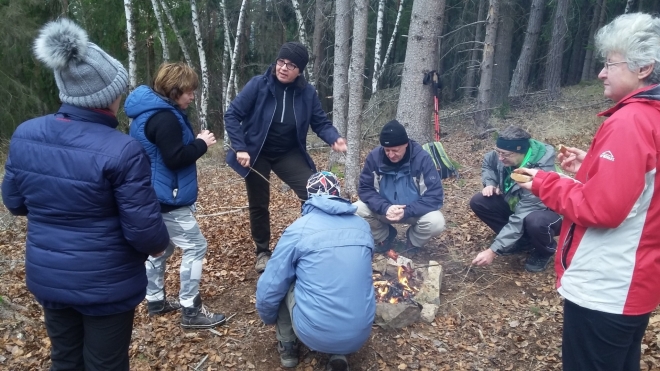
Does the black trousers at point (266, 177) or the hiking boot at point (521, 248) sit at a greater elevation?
the black trousers at point (266, 177)

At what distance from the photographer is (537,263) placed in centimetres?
471

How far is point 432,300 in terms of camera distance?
4152 mm

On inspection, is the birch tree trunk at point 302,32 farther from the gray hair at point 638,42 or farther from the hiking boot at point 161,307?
the gray hair at point 638,42

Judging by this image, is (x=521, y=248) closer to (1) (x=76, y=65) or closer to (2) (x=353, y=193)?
(2) (x=353, y=193)

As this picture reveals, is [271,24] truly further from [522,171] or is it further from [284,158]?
[522,171]

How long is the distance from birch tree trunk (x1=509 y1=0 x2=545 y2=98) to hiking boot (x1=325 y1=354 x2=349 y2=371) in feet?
44.1

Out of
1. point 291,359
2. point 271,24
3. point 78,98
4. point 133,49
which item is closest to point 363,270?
point 291,359

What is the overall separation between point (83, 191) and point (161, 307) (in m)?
2.23

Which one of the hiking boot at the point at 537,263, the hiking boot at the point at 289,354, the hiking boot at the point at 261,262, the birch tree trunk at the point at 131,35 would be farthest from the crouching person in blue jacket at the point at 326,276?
the birch tree trunk at the point at 131,35

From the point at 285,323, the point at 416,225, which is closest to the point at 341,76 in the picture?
the point at 416,225

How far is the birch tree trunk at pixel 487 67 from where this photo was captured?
1067 cm

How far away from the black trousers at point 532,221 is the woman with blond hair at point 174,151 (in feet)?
9.74

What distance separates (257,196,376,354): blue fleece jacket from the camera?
9.72ft

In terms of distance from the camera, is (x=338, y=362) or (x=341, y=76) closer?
(x=338, y=362)
